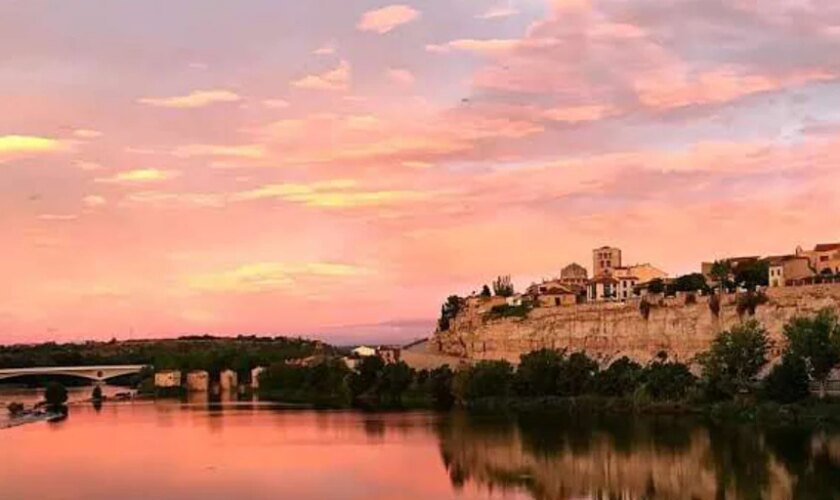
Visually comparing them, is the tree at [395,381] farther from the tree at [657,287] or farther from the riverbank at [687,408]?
the tree at [657,287]

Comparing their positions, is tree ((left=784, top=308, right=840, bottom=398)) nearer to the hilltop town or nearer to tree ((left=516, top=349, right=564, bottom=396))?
the hilltop town

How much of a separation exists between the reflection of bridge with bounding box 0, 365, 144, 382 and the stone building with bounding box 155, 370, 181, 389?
2.74 m

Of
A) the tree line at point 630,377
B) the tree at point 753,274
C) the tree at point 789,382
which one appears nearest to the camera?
the tree at point 789,382

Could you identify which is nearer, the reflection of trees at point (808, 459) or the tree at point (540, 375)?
the reflection of trees at point (808, 459)

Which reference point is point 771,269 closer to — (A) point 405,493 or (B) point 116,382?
(A) point 405,493

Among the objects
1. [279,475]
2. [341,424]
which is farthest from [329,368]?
[279,475]

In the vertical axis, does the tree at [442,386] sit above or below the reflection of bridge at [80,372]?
below

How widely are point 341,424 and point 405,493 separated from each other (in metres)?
11.3

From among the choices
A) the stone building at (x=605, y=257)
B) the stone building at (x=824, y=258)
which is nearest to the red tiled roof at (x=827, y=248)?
the stone building at (x=824, y=258)

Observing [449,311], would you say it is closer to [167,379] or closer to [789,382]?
[167,379]

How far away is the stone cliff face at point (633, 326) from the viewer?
90.9 feet

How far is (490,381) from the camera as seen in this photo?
1189 inches

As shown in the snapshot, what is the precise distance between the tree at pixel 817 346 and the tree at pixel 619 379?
4.42m

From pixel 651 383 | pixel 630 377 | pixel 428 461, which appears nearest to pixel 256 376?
pixel 630 377
